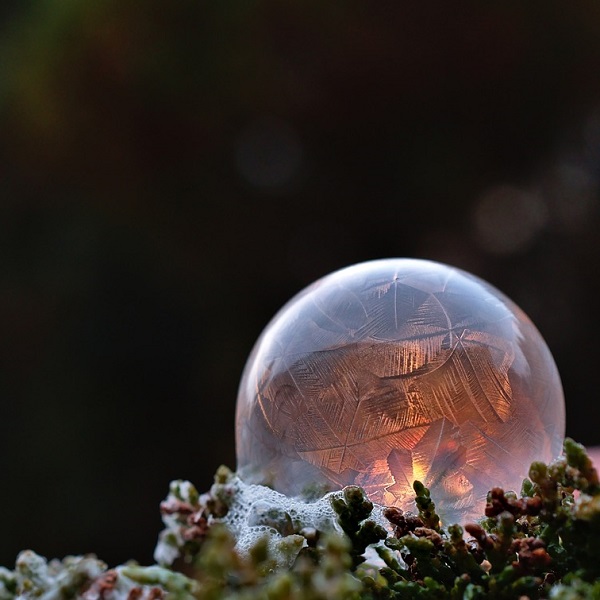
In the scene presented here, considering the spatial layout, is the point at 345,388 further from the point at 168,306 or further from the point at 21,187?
the point at 21,187

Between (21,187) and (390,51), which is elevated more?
(390,51)

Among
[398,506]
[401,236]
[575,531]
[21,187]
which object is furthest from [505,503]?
[21,187]

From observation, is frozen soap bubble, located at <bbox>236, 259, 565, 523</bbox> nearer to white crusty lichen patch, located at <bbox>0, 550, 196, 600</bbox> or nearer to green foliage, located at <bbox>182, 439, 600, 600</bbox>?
green foliage, located at <bbox>182, 439, 600, 600</bbox>

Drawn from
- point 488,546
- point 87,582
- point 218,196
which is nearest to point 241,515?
point 87,582

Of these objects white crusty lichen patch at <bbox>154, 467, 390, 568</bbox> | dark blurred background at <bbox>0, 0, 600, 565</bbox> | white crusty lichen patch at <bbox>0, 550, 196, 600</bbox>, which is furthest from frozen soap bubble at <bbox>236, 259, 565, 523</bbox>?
dark blurred background at <bbox>0, 0, 600, 565</bbox>

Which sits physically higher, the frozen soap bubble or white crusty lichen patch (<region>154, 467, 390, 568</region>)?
the frozen soap bubble

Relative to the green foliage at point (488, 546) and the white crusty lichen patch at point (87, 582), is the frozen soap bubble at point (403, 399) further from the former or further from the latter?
the white crusty lichen patch at point (87, 582)

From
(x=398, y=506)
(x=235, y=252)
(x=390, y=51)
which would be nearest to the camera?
(x=398, y=506)
